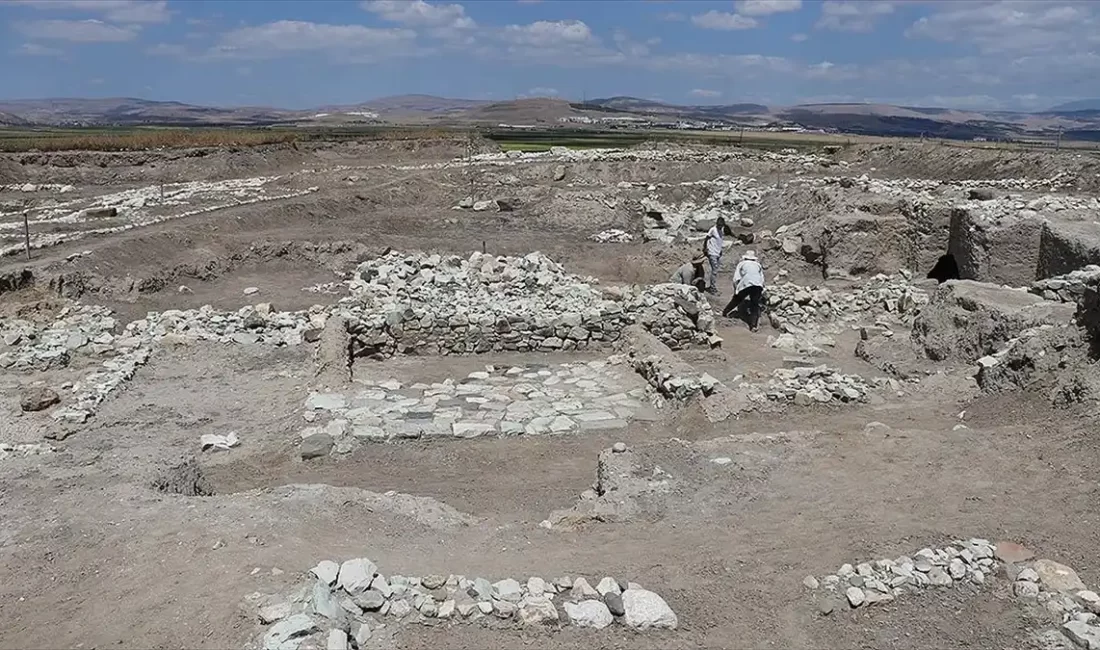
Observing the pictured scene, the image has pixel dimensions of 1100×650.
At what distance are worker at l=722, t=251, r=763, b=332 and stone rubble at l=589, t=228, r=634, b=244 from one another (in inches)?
330

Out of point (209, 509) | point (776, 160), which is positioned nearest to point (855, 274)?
point (209, 509)

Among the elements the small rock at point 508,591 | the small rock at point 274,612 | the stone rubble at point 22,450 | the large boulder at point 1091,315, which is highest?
the large boulder at point 1091,315

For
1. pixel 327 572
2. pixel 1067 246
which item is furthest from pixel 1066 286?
pixel 327 572

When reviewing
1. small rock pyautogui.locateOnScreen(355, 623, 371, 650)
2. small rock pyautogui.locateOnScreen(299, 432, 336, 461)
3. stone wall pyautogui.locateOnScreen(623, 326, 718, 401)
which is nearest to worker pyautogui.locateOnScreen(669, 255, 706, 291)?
stone wall pyautogui.locateOnScreen(623, 326, 718, 401)

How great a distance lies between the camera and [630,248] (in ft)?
65.7

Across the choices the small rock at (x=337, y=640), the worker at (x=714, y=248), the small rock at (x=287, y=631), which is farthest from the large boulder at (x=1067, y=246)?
the small rock at (x=287, y=631)

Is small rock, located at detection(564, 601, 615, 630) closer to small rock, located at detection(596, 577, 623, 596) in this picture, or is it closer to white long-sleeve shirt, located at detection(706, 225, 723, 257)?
small rock, located at detection(596, 577, 623, 596)

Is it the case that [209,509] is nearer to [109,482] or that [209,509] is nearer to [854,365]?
[109,482]

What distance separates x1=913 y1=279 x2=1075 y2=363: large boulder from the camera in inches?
379

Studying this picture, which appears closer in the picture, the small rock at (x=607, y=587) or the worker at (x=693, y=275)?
the small rock at (x=607, y=587)

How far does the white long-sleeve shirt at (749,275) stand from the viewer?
497 inches

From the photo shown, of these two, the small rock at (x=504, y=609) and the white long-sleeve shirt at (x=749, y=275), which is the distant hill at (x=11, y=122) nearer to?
the white long-sleeve shirt at (x=749, y=275)

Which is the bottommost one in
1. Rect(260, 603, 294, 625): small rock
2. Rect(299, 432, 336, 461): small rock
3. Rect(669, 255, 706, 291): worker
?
Rect(299, 432, 336, 461): small rock

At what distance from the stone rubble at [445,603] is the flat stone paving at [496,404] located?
3.87 metres
